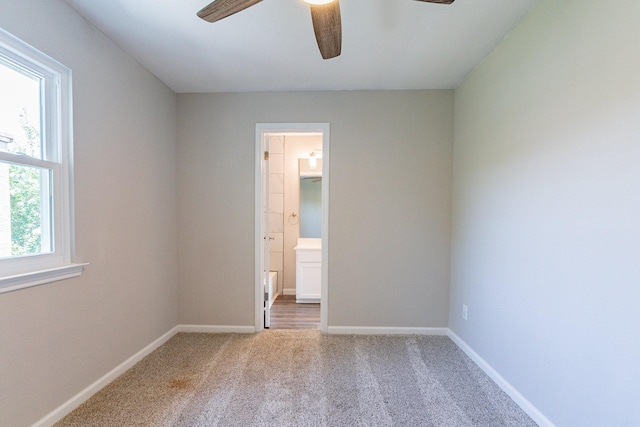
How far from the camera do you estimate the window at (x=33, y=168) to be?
145 cm

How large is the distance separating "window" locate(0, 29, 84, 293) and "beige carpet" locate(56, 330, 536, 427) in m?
0.93

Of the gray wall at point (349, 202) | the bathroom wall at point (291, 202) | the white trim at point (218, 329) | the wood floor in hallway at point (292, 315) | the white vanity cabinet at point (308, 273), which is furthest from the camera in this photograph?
the bathroom wall at point (291, 202)

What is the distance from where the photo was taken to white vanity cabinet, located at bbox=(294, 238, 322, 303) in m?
4.01

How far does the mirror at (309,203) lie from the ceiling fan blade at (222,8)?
3.10 meters

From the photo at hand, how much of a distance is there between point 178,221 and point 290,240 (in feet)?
6.07

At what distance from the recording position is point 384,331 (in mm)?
2893

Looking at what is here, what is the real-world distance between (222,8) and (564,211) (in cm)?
196

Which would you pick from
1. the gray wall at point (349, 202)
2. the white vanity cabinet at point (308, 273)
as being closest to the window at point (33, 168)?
the gray wall at point (349, 202)

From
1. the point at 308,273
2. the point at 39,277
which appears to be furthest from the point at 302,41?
the point at 308,273

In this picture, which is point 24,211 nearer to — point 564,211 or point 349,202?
point 349,202

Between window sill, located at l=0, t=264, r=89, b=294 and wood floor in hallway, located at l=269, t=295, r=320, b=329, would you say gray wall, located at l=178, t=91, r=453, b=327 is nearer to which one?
wood floor in hallway, located at l=269, t=295, r=320, b=329

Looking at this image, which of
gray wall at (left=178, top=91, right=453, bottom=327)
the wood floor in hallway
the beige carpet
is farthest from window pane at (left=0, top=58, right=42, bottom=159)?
the wood floor in hallway

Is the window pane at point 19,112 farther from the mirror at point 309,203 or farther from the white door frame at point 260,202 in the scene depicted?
the mirror at point 309,203

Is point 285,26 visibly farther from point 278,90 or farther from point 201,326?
point 201,326
